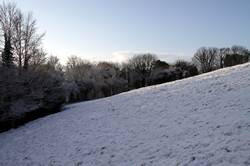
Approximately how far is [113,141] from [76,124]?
5668 millimetres

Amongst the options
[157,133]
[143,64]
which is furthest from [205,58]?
[157,133]

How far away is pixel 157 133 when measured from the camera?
432 inches

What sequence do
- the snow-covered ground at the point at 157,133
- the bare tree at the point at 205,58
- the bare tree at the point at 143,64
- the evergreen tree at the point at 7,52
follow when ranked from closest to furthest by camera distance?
the snow-covered ground at the point at 157,133 → the evergreen tree at the point at 7,52 → the bare tree at the point at 143,64 → the bare tree at the point at 205,58

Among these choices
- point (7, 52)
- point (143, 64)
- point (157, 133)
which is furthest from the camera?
point (143, 64)

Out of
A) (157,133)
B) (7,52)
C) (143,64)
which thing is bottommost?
(157,133)

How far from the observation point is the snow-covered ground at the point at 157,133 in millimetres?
8352

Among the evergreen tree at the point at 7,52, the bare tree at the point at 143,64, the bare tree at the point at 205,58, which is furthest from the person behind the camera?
the bare tree at the point at 205,58

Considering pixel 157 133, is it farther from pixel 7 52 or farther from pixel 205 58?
pixel 205 58

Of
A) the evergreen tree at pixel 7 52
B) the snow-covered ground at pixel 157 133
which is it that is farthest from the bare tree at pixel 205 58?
the snow-covered ground at pixel 157 133

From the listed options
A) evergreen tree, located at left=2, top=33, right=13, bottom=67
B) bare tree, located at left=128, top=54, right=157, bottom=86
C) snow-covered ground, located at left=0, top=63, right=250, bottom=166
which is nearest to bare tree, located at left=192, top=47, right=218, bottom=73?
bare tree, located at left=128, top=54, right=157, bottom=86

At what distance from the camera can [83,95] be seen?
193 feet

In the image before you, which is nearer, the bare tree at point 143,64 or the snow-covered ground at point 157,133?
the snow-covered ground at point 157,133

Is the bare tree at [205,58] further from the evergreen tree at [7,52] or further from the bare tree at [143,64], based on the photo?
the evergreen tree at [7,52]

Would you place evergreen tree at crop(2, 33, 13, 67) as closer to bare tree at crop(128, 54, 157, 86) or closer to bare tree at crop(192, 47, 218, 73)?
bare tree at crop(128, 54, 157, 86)
